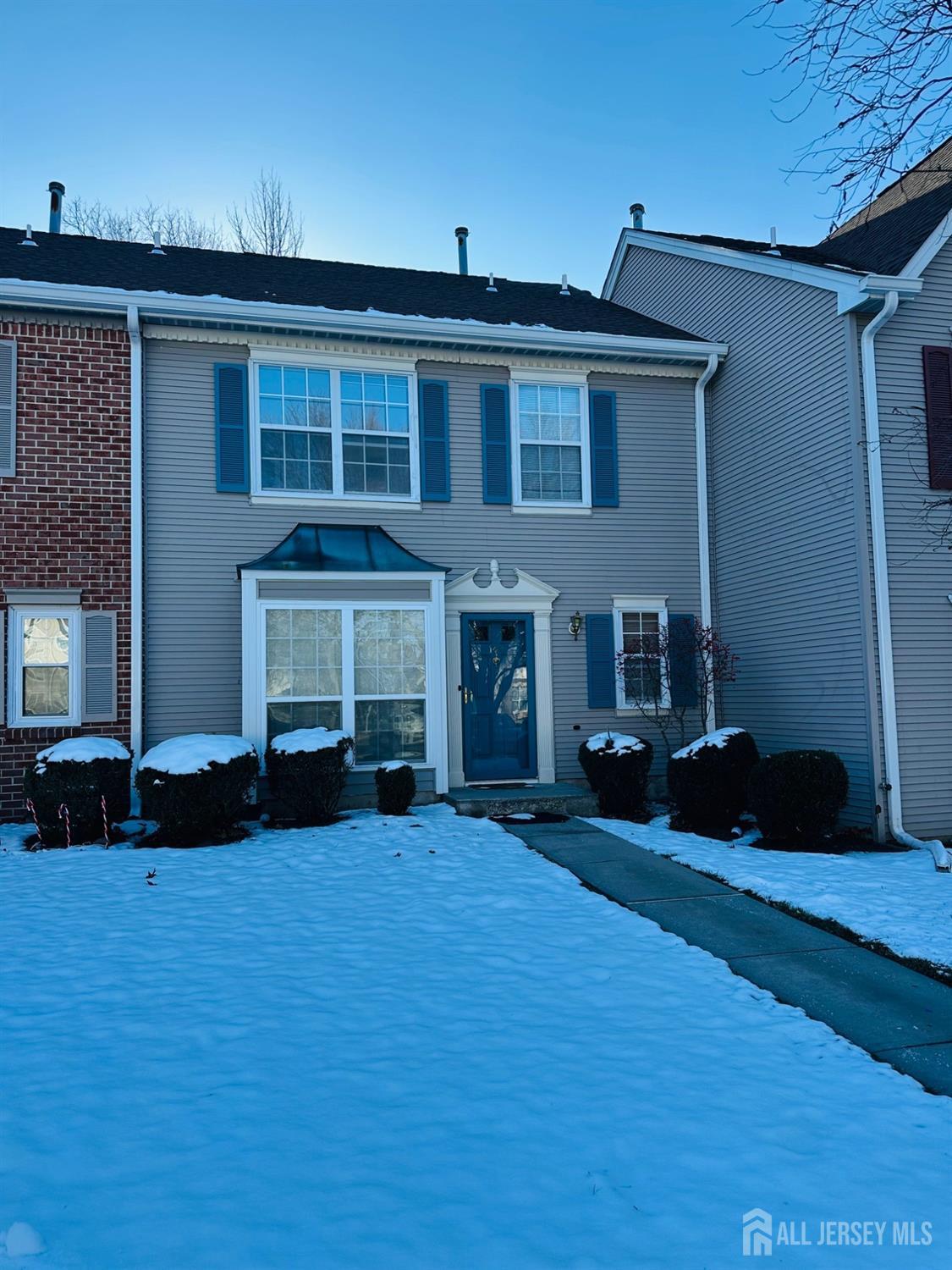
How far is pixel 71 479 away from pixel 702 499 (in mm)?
7450

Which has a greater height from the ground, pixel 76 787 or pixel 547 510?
pixel 547 510

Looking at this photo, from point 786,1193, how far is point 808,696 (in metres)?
7.16

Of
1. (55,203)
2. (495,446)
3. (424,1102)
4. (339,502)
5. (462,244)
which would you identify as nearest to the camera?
(424,1102)

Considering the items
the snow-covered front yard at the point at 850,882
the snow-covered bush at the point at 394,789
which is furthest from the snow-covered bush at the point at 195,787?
the snow-covered front yard at the point at 850,882

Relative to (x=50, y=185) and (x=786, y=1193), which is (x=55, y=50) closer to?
(x=50, y=185)

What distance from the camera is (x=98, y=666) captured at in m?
9.03

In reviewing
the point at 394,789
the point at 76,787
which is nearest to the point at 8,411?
the point at 76,787

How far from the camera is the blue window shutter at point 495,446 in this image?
10.4 metres

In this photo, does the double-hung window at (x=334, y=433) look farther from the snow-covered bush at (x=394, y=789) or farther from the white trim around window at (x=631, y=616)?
the snow-covered bush at (x=394, y=789)

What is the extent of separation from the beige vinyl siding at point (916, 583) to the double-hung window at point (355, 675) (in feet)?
16.1

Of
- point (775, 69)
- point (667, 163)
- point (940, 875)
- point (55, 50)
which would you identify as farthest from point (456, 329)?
point (940, 875)

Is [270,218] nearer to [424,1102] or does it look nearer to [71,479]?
[71,479]

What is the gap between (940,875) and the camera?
7.15 meters

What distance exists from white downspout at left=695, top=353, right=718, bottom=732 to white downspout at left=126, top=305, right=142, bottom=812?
22.0ft
